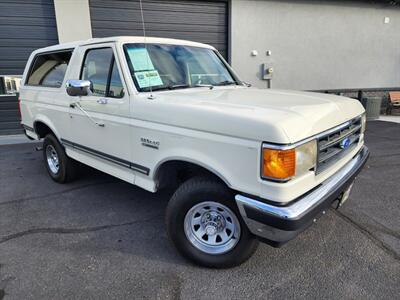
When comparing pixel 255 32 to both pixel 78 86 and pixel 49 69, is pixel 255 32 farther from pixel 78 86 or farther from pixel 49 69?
pixel 78 86

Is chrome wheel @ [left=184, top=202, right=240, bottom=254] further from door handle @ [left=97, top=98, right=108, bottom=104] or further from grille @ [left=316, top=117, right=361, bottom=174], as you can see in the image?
door handle @ [left=97, top=98, right=108, bottom=104]

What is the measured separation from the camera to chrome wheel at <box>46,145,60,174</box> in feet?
16.1

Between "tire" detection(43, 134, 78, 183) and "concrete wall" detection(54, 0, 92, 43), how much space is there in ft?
14.4

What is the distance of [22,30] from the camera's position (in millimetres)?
8031

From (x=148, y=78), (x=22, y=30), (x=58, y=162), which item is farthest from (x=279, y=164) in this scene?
(x=22, y=30)

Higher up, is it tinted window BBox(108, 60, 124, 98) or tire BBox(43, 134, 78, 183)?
tinted window BBox(108, 60, 124, 98)

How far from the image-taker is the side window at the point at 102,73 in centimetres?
332

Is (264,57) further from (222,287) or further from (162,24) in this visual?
(222,287)

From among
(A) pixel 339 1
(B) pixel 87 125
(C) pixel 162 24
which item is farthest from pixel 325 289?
(A) pixel 339 1

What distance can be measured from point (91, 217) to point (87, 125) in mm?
1088

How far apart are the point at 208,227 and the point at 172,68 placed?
1733 mm

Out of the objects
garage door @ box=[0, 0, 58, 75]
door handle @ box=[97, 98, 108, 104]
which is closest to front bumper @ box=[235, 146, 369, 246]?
door handle @ box=[97, 98, 108, 104]

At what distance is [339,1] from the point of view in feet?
33.7

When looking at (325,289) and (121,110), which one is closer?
(325,289)
